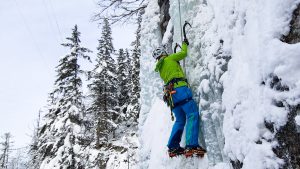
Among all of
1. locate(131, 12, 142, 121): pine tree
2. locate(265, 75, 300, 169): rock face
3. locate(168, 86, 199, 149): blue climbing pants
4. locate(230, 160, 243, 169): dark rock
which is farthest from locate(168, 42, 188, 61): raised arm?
locate(131, 12, 142, 121): pine tree

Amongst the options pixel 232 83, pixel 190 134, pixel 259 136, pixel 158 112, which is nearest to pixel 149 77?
pixel 158 112

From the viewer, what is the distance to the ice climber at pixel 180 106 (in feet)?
→ 16.7

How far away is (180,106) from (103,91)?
22.4 m

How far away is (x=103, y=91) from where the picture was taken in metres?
27.5

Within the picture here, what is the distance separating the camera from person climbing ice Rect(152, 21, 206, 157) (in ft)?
16.7

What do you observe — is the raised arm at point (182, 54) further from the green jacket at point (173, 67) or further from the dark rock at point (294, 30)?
the dark rock at point (294, 30)

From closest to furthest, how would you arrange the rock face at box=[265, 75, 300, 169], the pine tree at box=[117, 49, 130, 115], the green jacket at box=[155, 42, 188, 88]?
the rock face at box=[265, 75, 300, 169] → the green jacket at box=[155, 42, 188, 88] → the pine tree at box=[117, 49, 130, 115]

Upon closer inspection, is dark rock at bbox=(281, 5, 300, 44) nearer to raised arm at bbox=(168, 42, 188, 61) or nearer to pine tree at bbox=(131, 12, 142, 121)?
raised arm at bbox=(168, 42, 188, 61)

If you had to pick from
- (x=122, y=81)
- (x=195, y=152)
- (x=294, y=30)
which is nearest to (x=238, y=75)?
(x=294, y=30)

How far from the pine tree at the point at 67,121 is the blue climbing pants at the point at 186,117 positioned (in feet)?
33.1

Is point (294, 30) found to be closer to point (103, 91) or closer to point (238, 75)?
point (238, 75)

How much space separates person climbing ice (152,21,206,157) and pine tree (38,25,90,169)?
33.0ft

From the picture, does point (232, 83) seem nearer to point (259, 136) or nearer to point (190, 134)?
point (259, 136)

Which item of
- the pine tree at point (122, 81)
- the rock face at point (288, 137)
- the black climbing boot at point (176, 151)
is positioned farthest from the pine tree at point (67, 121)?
the pine tree at point (122, 81)
